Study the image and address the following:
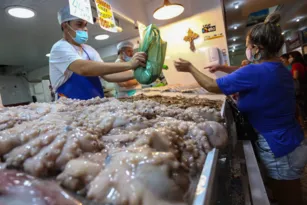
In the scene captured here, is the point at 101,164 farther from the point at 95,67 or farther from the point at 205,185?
the point at 95,67

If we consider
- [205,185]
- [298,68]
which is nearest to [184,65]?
[205,185]

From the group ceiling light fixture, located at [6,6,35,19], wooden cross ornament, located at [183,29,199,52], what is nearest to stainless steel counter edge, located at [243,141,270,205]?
wooden cross ornament, located at [183,29,199,52]

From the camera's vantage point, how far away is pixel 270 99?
138cm

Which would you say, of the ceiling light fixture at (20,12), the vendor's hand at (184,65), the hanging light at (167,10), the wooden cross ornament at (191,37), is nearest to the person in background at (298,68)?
the wooden cross ornament at (191,37)

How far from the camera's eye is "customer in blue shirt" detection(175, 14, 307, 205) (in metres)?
1.37

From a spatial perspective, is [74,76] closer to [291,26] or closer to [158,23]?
[158,23]

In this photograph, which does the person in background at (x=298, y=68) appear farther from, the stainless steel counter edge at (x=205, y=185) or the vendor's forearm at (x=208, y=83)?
the stainless steel counter edge at (x=205, y=185)

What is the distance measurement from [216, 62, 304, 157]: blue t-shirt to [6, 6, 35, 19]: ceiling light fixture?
9.78 ft

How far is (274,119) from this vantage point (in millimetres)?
1426

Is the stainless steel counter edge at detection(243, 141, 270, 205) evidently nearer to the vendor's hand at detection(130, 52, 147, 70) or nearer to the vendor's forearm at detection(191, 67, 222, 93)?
the vendor's forearm at detection(191, 67, 222, 93)

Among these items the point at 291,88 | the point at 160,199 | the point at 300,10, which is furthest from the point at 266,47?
the point at 300,10

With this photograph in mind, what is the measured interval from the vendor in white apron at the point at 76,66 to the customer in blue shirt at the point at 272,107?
2.27 ft

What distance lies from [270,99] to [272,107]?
64 mm

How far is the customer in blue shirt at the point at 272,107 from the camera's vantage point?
137 centimetres
